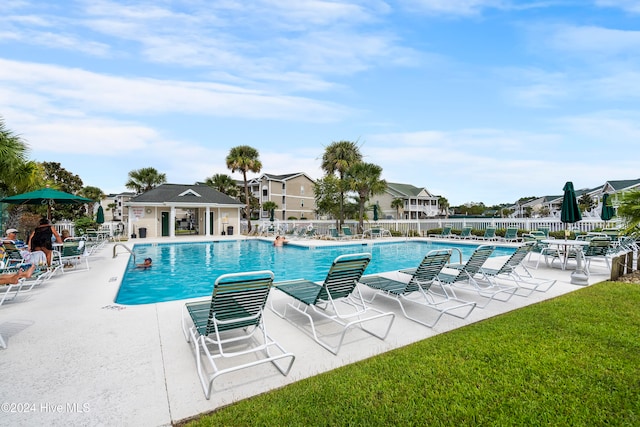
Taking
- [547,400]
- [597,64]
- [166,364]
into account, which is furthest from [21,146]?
[597,64]

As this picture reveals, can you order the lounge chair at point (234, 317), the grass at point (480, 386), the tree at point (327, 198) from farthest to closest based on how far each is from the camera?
1. the tree at point (327, 198)
2. the lounge chair at point (234, 317)
3. the grass at point (480, 386)

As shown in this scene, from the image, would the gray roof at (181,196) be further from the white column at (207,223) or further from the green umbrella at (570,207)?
the green umbrella at (570,207)

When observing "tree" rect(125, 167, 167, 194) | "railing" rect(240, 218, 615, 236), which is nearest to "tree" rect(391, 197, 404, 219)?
"railing" rect(240, 218, 615, 236)

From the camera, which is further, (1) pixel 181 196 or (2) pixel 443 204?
(2) pixel 443 204

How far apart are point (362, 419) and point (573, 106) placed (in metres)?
18.4

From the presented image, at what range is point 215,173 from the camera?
38156 millimetres

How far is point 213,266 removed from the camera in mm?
12461

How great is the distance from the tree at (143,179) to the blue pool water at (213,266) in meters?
19.2

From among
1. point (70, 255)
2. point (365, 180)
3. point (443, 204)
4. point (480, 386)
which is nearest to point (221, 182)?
point (365, 180)

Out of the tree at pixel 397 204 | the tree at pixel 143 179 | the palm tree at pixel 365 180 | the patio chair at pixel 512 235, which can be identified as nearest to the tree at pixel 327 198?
the palm tree at pixel 365 180

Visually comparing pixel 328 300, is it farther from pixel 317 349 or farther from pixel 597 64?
pixel 597 64

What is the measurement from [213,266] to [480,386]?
36.6 ft

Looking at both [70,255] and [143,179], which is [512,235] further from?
[143,179]

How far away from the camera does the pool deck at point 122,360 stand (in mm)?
2625
